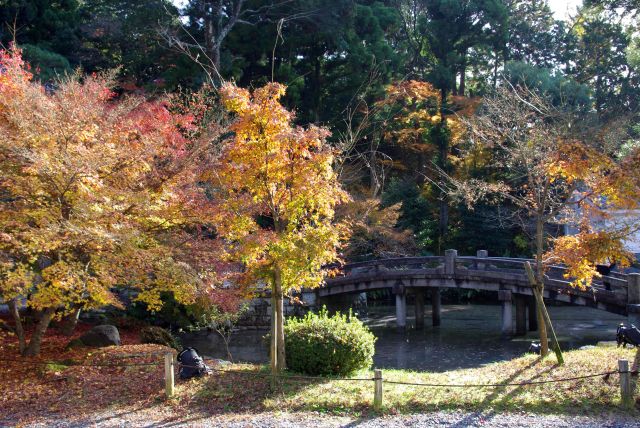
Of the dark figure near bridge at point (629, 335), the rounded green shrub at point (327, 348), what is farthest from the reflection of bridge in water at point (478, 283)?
the rounded green shrub at point (327, 348)

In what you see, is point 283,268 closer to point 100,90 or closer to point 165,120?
point 165,120

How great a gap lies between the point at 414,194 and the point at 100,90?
18997 mm

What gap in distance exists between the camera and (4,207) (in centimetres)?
1136

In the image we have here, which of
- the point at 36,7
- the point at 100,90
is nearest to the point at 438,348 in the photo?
the point at 100,90

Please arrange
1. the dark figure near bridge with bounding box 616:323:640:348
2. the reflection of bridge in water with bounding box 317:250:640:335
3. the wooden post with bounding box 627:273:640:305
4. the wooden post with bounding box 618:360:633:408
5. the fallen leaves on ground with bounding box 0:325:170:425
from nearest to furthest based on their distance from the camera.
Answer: the wooden post with bounding box 618:360:633:408
the fallen leaves on ground with bounding box 0:325:170:425
the dark figure near bridge with bounding box 616:323:640:348
the wooden post with bounding box 627:273:640:305
the reflection of bridge in water with bounding box 317:250:640:335

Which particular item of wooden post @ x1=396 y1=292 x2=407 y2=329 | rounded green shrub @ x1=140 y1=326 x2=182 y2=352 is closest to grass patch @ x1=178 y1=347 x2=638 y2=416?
rounded green shrub @ x1=140 y1=326 x2=182 y2=352

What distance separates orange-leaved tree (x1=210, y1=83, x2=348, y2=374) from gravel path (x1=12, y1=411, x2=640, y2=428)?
1.80 m

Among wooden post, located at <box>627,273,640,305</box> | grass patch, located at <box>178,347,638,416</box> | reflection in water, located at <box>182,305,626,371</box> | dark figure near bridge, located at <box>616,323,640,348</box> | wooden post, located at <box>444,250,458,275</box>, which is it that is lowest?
reflection in water, located at <box>182,305,626,371</box>

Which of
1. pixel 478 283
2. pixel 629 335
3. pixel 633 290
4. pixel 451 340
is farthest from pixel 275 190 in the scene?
pixel 478 283

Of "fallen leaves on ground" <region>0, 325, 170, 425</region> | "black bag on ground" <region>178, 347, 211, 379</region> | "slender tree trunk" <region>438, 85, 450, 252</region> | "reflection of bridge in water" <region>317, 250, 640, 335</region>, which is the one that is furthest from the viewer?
"slender tree trunk" <region>438, 85, 450, 252</region>

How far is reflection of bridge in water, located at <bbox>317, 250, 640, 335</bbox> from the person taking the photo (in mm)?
18938

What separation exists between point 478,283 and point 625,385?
14.2 meters

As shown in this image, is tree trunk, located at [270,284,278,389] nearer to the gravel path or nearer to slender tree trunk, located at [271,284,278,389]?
slender tree trunk, located at [271,284,278,389]

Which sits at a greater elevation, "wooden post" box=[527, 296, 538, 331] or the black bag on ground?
the black bag on ground
